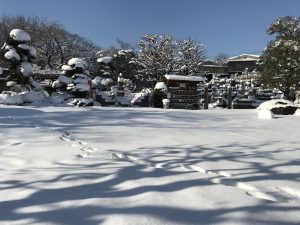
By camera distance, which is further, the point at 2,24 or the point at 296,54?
the point at 2,24

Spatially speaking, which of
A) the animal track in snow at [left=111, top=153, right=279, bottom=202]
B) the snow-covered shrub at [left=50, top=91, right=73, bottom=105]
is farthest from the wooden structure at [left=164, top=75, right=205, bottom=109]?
the animal track in snow at [left=111, top=153, right=279, bottom=202]

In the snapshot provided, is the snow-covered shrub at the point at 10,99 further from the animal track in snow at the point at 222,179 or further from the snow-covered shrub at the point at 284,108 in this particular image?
the animal track in snow at the point at 222,179

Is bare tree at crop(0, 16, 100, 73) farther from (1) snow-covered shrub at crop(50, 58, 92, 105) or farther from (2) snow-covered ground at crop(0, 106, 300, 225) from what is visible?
(2) snow-covered ground at crop(0, 106, 300, 225)

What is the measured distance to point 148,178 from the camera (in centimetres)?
293

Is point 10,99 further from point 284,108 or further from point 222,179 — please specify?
point 222,179

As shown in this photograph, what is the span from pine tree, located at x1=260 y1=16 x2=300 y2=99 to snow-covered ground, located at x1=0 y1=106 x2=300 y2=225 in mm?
8968

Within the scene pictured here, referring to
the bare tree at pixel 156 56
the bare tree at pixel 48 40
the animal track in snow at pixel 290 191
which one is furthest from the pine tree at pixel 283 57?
the bare tree at pixel 48 40

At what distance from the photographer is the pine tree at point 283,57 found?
13.3 m

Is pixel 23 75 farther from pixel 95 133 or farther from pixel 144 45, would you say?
pixel 144 45

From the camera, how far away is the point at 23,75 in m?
15.3

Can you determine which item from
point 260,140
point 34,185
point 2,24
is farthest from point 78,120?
point 2,24

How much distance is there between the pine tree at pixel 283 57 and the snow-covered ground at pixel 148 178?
8.97m

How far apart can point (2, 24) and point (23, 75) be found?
23.5m

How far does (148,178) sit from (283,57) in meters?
12.0
